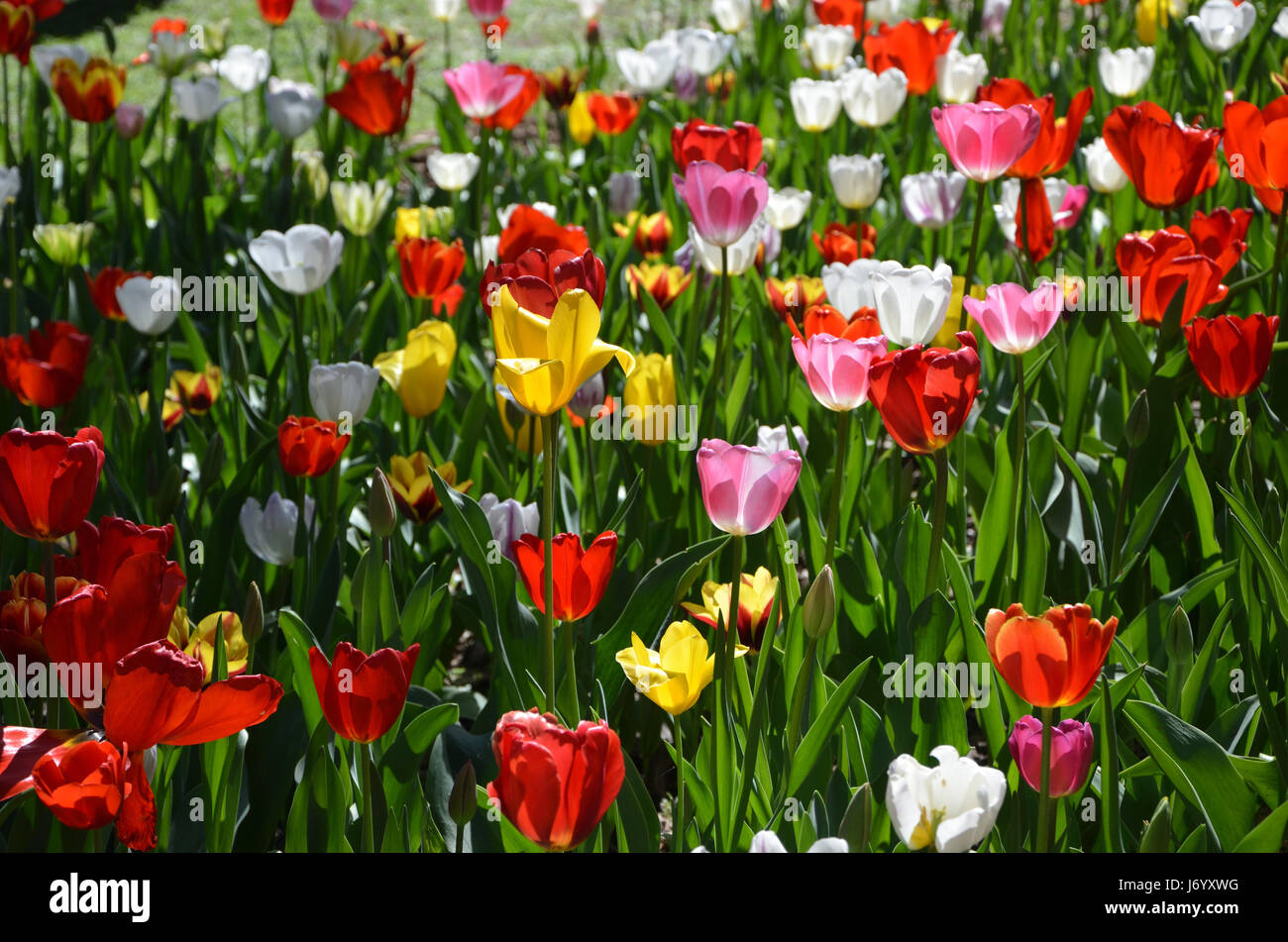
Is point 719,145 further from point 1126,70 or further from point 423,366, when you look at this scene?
point 1126,70

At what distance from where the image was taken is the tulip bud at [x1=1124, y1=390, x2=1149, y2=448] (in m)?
1.61

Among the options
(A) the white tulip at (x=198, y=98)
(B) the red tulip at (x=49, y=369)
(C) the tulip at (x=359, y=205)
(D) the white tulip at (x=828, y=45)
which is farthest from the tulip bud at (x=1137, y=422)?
(A) the white tulip at (x=198, y=98)

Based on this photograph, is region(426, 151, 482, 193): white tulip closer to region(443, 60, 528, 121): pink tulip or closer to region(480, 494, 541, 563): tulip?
region(443, 60, 528, 121): pink tulip

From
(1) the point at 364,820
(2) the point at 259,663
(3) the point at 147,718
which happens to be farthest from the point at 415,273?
(3) the point at 147,718

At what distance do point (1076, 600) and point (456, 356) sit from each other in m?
1.22

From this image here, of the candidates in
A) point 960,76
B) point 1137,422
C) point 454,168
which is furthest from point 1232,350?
point 454,168

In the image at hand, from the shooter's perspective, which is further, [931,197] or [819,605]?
[931,197]

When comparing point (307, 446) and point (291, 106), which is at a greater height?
point (291, 106)

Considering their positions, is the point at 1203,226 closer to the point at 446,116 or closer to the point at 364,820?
the point at 364,820

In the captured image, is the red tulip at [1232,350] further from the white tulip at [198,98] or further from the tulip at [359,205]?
the white tulip at [198,98]

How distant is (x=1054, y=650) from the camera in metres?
1.05

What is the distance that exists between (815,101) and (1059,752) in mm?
2039

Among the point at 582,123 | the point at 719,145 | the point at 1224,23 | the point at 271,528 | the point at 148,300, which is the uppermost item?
the point at 1224,23

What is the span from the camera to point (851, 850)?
3.36 ft
